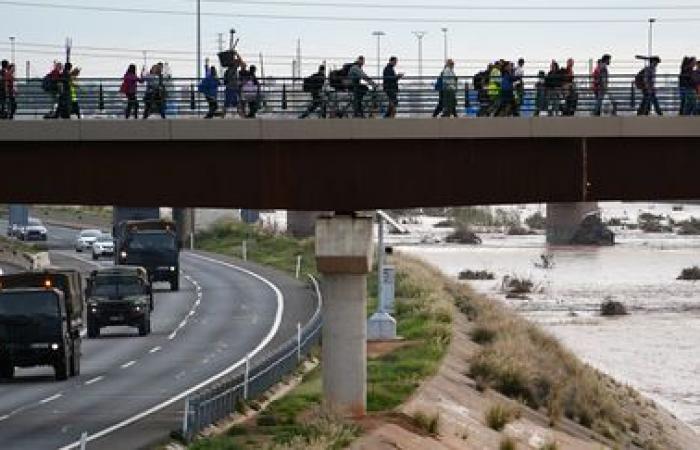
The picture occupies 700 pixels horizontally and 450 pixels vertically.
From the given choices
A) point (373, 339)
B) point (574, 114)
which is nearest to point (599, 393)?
point (373, 339)

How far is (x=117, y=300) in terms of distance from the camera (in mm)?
68750

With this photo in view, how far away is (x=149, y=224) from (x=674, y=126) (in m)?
53.1

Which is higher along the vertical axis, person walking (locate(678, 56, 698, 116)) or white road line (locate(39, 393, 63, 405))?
person walking (locate(678, 56, 698, 116))

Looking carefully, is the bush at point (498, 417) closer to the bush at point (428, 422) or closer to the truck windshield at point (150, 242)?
the bush at point (428, 422)

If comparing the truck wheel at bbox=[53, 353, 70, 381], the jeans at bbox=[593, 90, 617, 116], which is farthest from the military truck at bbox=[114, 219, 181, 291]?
the jeans at bbox=[593, 90, 617, 116]

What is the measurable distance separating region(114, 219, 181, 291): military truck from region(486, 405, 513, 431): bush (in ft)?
134

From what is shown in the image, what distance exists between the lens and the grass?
374 ft

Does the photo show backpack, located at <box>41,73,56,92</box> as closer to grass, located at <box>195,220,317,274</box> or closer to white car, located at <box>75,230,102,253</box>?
grass, located at <box>195,220,317,274</box>

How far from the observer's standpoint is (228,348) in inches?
2564

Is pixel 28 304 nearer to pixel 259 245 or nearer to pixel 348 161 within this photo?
pixel 348 161

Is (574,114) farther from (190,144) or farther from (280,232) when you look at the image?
(280,232)

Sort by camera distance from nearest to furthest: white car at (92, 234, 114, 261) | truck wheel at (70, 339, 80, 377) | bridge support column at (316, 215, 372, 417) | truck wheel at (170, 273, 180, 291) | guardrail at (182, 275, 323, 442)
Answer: guardrail at (182, 275, 323, 442)
bridge support column at (316, 215, 372, 417)
truck wheel at (70, 339, 80, 377)
truck wheel at (170, 273, 180, 291)
white car at (92, 234, 114, 261)

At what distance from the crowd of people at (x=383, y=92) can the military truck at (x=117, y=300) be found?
25.7 meters

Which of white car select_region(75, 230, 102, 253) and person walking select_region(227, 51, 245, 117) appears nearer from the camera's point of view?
person walking select_region(227, 51, 245, 117)
